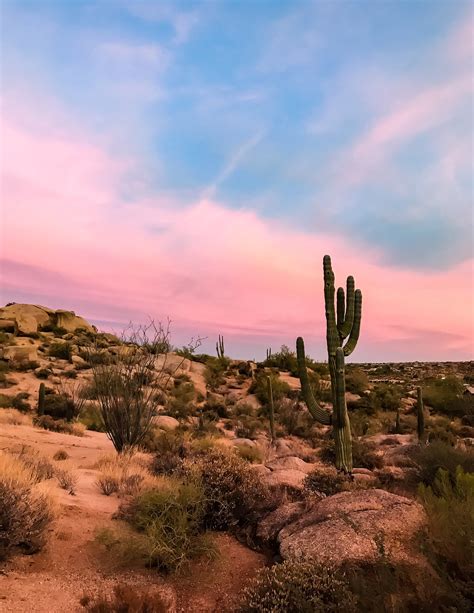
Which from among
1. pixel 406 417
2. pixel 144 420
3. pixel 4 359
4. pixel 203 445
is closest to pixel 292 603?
pixel 203 445

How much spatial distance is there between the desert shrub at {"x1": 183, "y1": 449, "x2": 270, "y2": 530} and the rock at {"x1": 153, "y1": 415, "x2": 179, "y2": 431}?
11.8 meters

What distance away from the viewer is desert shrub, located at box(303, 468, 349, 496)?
7.91 m

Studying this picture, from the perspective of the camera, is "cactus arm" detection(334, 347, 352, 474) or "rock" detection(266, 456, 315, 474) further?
"rock" detection(266, 456, 315, 474)

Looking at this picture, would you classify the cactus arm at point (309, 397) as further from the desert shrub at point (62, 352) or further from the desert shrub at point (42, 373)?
the desert shrub at point (62, 352)

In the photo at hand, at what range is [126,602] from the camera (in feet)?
14.3

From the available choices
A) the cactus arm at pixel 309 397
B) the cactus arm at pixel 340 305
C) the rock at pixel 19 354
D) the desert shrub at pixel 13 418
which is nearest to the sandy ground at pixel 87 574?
the cactus arm at pixel 309 397

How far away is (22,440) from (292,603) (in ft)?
39.6

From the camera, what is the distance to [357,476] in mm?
9875

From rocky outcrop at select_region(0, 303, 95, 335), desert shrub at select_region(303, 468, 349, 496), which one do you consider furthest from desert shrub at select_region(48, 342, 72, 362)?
desert shrub at select_region(303, 468, 349, 496)

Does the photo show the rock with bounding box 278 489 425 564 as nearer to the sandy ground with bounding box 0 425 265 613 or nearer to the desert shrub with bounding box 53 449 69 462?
the sandy ground with bounding box 0 425 265 613

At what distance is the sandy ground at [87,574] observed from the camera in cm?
461

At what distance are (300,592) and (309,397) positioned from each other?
737 cm

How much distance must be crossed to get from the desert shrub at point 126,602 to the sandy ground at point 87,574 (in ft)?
0.40

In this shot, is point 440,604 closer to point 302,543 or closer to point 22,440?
point 302,543
